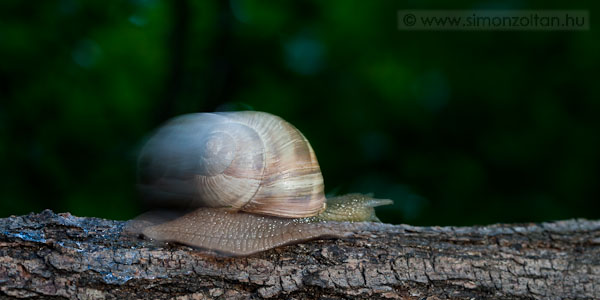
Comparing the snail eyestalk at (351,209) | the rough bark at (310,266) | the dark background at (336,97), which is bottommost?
the rough bark at (310,266)

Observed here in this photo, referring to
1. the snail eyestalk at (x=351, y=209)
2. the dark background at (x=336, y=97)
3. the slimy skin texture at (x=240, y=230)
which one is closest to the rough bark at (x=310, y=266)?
the slimy skin texture at (x=240, y=230)

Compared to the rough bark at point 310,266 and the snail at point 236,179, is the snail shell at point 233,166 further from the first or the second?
the rough bark at point 310,266

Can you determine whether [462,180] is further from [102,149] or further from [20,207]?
[20,207]

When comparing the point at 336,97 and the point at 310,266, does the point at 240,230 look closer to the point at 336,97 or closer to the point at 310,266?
the point at 310,266

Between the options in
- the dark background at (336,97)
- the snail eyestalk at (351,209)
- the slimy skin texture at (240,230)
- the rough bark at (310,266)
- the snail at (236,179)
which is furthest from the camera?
the dark background at (336,97)

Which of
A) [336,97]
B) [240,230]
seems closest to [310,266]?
[240,230]

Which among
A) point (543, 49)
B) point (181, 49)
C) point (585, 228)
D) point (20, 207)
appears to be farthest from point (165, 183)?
point (543, 49)
